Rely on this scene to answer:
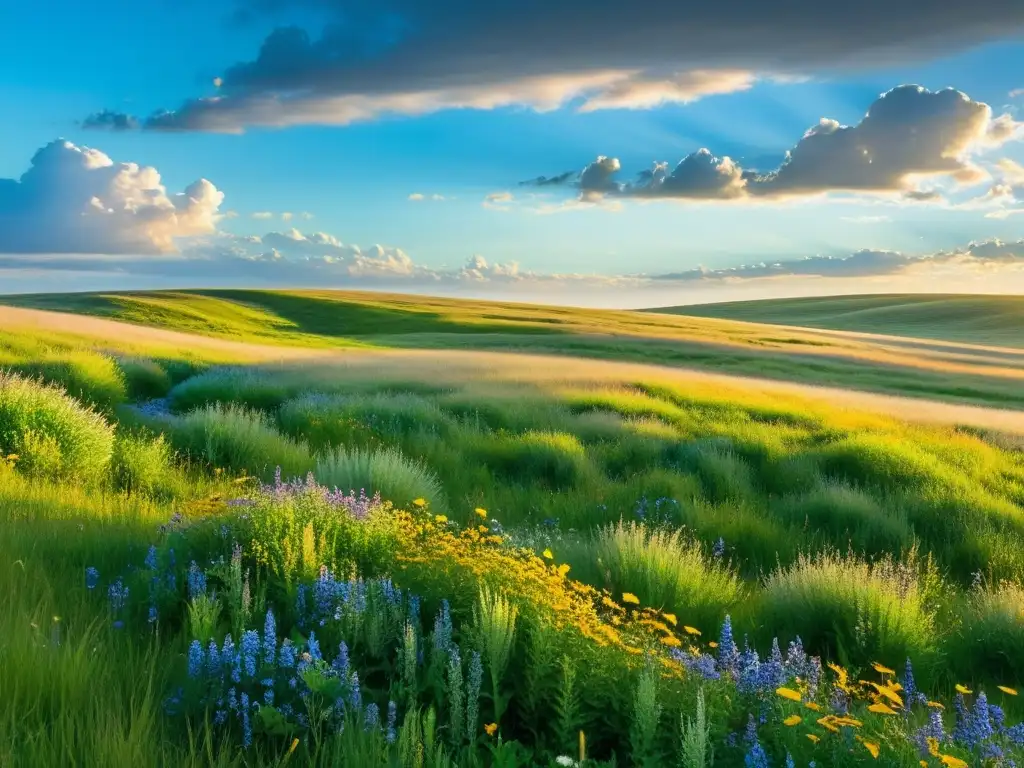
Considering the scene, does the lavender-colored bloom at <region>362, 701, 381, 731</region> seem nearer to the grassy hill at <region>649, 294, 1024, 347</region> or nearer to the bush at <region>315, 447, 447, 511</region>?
the bush at <region>315, 447, 447, 511</region>

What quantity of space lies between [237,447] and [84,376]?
520 centimetres

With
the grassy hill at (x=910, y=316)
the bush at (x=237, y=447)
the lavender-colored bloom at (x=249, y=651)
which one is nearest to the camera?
the lavender-colored bloom at (x=249, y=651)

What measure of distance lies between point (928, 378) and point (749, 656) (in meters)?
38.2

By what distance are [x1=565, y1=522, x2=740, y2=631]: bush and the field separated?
2 centimetres

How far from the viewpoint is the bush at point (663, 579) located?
5.51 metres

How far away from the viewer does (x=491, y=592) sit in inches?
161

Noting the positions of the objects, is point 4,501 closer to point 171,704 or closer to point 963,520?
point 171,704

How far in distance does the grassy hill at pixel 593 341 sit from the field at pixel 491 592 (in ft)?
58.2

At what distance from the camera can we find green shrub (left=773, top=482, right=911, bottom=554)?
801 cm

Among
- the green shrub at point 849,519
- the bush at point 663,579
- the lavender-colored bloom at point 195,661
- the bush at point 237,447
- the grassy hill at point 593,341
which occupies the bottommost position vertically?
the grassy hill at point 593,341

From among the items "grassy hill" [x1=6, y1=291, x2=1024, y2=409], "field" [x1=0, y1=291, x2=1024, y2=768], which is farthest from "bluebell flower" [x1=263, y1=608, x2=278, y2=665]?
"grassy hill" [x1=6, y1=291, x2=1024, y2=409]

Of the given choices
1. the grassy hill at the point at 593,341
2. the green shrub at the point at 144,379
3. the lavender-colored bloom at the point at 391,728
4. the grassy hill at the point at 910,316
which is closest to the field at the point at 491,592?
the lavender-colored bloom at the point at 391,728

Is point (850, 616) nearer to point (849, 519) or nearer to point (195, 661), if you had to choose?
point (849, 519)

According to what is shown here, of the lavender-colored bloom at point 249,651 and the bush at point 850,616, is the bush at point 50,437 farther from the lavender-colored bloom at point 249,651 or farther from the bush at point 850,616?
the bush at point 850,616
